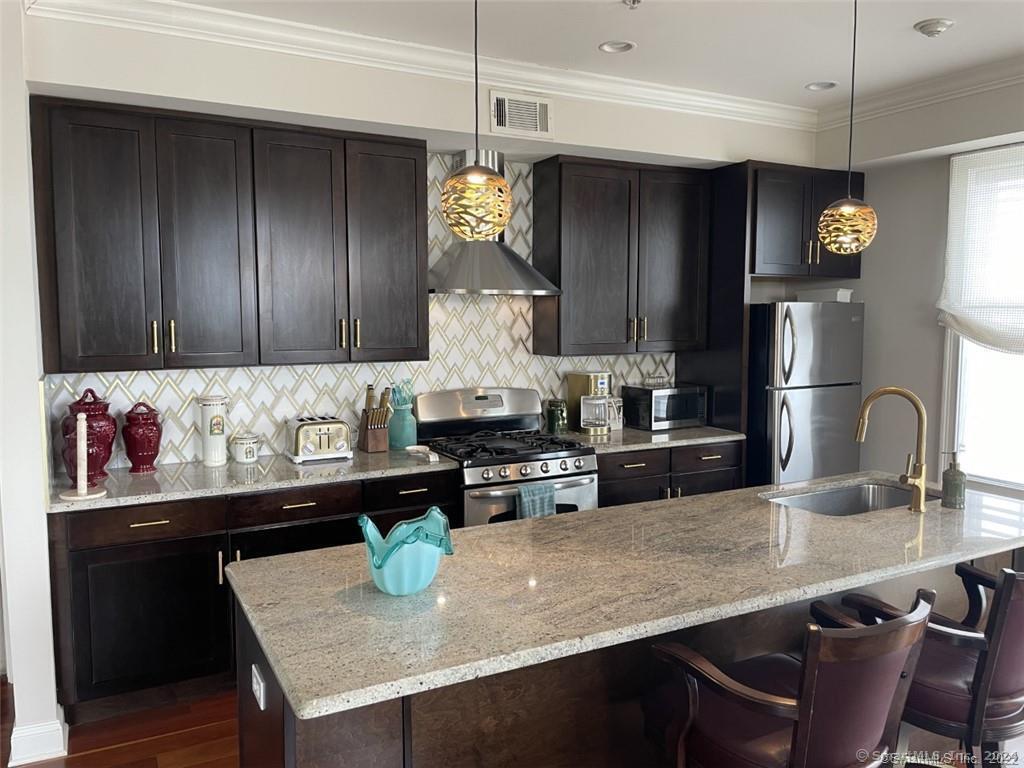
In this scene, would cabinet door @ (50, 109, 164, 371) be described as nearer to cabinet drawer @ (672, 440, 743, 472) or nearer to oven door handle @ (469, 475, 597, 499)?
oven door handle @ (469, 475, 597, 499)

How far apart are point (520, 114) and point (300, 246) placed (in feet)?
4.18

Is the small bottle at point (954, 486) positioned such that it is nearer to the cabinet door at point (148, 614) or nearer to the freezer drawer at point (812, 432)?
the freezer drawer at point (812, 432)

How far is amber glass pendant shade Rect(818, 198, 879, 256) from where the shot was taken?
2650 mm

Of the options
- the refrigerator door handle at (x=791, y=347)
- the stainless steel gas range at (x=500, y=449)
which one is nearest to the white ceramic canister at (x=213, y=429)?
the stainless steel gas range at (x=500, y=449)

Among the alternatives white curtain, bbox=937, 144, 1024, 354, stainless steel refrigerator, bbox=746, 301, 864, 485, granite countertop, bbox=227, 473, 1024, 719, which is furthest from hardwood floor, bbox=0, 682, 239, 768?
white curtain, bbox=937, 144, 1024, 354

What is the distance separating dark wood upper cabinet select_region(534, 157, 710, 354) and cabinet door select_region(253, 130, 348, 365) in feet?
4.09

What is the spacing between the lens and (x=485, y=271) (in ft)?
12.6

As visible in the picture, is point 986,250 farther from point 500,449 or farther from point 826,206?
point 500,449

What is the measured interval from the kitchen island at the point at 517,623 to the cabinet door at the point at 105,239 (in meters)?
1.57

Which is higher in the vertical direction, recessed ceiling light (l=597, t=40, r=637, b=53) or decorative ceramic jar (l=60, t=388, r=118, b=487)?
recessed ceiling light (l=597, t=40, r=637, b=53)

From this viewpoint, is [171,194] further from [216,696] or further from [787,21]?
[787,21]

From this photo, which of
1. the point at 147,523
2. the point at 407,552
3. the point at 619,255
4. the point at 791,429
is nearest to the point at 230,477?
the point at 147,523

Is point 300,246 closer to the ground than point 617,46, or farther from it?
closer to the ground

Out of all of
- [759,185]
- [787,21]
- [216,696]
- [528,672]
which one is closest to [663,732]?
[528,672]
